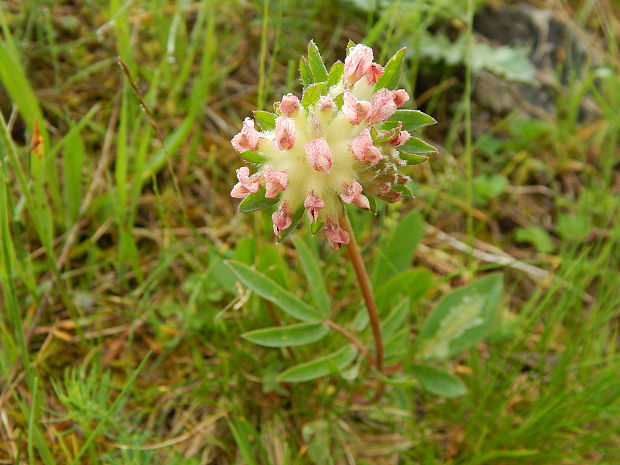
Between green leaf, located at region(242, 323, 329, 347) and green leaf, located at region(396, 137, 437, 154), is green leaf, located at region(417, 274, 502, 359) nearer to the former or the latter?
green leaf, located at region(242, 323, 329, 347)

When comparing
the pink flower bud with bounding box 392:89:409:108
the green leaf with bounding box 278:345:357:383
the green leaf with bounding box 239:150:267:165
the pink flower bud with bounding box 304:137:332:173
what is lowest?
the green leaf with bounding box 278:345:357:383

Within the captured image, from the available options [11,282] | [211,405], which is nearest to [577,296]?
[211,405]

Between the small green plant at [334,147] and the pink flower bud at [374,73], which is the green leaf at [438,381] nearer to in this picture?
the small green plant at [334,147]

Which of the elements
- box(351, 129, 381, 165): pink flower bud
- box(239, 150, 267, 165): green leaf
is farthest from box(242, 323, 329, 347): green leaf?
box(351, 129, 381, 165): pink flower bud

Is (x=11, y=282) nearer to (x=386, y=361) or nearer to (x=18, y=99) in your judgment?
(x=18, y=99)

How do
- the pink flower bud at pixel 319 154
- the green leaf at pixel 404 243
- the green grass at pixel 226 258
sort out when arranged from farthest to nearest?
the green leaf at pixel 404 243
the green grass at pixel 226 258
the pink flower bud at pixel 319 154

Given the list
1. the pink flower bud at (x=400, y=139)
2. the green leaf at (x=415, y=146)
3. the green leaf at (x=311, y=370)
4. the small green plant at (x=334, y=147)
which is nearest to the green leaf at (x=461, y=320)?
the green leaf at (x=311, y=370)
